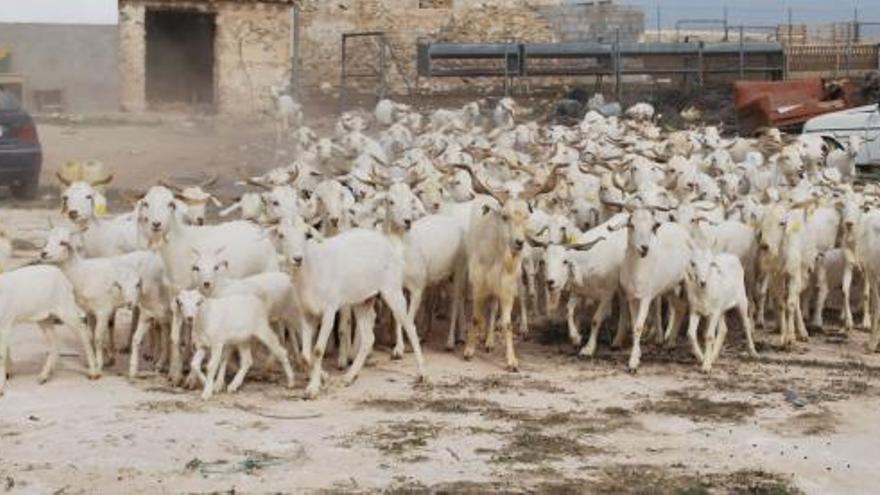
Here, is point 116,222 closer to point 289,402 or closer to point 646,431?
point 289,402

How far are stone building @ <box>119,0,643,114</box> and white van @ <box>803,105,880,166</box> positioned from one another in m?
14.1

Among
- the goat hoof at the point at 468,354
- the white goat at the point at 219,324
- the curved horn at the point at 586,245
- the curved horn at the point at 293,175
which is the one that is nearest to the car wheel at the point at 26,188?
the curved horn at the point at 293,175

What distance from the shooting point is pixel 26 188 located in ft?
75.0

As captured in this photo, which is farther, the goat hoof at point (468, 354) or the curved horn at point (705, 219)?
the curved horn at point (705, 219)

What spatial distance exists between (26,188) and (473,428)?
13.4 meters

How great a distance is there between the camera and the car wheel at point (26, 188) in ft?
74.6

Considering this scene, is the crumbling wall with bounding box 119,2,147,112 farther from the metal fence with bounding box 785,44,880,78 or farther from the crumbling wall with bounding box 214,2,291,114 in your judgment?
the metal fence with bounding box 785,44,880,78

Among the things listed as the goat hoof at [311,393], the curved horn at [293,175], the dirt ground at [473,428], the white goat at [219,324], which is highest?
the curved horn at [293,175]

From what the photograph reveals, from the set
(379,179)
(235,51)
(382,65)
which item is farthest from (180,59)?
(379,179)

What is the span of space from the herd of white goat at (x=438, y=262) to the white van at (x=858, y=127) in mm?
5093

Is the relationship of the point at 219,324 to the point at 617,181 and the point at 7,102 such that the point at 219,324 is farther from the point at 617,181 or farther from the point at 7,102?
the point at 7,102

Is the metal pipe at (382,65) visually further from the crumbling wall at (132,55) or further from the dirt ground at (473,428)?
the dirt ground at (473,428)

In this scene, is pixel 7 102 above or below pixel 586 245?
above

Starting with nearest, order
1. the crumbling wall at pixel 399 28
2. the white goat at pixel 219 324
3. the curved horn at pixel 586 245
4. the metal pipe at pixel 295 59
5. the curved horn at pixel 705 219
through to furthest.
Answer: the white goat at pixel 219 324, the curved horn at pixel 586 245, the curved horn at pixel 705 219, the metal pipe at pixel 295 59, the crumbling wall at pixel 399 28
